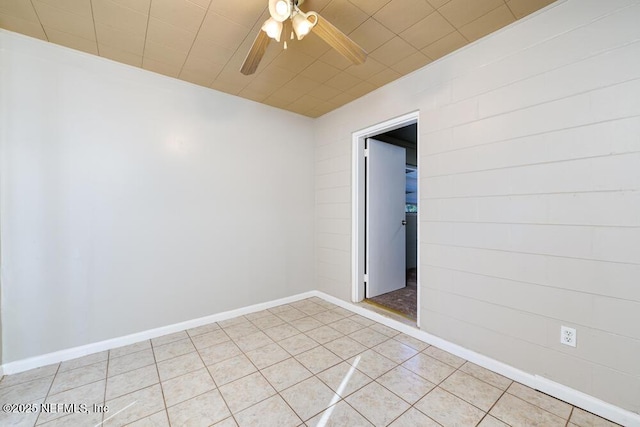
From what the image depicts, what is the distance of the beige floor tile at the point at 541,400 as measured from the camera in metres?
1.55

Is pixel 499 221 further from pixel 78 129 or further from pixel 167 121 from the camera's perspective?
pixel 78 129

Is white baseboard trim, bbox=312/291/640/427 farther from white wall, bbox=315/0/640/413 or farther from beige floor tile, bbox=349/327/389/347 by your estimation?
beige floor tile, bbox=349/327/389/347

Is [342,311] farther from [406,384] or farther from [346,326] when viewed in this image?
[406,384]

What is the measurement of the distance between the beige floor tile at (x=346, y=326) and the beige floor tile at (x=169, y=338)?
5.05 ft

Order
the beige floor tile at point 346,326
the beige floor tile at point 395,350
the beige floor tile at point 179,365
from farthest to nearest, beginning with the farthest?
1. the beige floor tile at point 346,326
2. the beige floor tile at point 395,350
3. the beige floor tile at point 179,365

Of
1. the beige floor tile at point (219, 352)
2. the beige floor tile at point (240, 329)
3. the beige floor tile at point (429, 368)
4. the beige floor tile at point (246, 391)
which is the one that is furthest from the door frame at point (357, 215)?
the beige floor tile at point (246, 391)

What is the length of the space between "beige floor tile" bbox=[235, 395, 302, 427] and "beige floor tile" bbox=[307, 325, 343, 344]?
844 mm

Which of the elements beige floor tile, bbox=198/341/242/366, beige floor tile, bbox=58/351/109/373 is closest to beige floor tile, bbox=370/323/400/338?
beige floor tile, bbox=198/341/242/366

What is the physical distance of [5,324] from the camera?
6.36 feet

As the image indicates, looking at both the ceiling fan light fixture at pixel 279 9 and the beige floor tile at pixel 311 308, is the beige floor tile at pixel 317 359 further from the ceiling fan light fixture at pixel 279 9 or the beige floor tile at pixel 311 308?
the ceiling fan light fixture at pixel 279 9

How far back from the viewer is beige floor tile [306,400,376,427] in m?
1.48

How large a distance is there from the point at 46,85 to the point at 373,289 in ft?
12.7

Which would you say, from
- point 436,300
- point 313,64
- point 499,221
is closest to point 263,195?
point 313,64

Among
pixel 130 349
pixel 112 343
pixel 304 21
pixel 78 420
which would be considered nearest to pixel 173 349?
pixel 130 349
